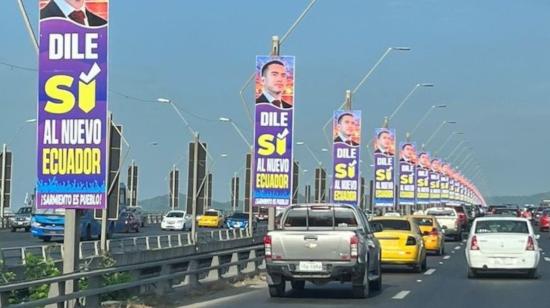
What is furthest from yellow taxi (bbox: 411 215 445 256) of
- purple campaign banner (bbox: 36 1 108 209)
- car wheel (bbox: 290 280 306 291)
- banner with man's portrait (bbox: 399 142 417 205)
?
banner with man's portrait (bbox: 399 142 417 205)

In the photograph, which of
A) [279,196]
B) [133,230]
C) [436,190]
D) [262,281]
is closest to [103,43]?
[262,281]

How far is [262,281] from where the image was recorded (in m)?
25.6

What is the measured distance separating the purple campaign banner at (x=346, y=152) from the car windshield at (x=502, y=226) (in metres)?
16.1

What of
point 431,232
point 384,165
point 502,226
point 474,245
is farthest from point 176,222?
point 474,245

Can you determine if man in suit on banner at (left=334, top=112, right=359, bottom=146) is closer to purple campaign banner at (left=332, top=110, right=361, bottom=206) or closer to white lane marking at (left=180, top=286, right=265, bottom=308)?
purple campaign banner at (left=332, top=110, right=361, bottom=206)

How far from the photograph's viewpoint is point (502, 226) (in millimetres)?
27188

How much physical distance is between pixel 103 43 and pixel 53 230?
33.0m

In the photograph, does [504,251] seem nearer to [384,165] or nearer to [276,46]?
[276,46]

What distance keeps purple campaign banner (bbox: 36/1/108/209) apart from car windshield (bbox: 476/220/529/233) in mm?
13624

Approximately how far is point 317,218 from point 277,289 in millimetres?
1727

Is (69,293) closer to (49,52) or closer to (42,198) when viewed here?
(42,198)

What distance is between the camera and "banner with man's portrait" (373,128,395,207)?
5484cm

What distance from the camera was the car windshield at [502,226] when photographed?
26955 mm

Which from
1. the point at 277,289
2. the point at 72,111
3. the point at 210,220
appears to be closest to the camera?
the point at 72,111
